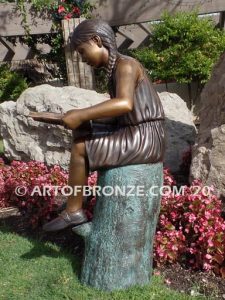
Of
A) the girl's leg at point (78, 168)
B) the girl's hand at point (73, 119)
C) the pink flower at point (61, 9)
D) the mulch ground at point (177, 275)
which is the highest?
the pink flower at point (61, 9)

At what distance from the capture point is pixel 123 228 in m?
3.17

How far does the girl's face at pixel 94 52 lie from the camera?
296cm

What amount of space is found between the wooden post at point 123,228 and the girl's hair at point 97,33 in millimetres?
729

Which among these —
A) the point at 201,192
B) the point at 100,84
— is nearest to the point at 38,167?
the point at 201,192

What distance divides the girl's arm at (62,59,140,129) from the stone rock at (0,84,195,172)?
2.46 m

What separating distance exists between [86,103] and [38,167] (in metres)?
0.92

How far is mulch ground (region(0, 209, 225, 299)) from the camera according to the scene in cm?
338

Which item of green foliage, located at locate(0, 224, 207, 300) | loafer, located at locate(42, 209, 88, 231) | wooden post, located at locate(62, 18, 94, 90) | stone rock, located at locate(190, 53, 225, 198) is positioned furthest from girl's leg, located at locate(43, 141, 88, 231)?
wooden post, located at locate(62, 18, 94, 90)

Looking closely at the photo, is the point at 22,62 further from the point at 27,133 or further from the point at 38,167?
the point at 38,167

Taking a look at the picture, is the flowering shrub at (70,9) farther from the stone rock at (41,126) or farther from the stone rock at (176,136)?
the stone rock at (176,136)

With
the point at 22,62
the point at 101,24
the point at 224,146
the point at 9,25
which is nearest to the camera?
the point at 101,24

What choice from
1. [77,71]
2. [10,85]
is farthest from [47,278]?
[10,85]

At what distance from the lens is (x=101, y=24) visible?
2.96 meters

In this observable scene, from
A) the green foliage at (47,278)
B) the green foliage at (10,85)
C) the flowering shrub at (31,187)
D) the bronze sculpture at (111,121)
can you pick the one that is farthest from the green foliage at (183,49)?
the bronze sculpture at (111,121)
